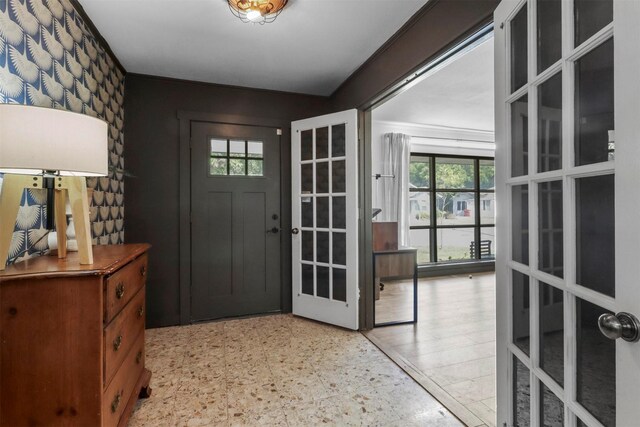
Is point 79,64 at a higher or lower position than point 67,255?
higher

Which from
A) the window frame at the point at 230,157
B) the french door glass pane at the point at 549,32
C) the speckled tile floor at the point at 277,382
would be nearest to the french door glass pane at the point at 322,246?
the speckled tile floor at the point at 277,382

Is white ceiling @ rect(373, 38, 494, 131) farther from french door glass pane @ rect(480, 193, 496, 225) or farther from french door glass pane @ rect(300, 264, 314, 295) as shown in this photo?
french door glass pane @ rect(300, 264, 314, 295)

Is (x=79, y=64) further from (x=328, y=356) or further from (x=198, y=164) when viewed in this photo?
(x=328, y=356)

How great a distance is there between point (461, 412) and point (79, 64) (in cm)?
320

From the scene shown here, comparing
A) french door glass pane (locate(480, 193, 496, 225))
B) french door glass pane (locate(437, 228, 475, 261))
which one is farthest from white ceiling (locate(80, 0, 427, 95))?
french door glass pane (locate(480, 193, 496, 225))

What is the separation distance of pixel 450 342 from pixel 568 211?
6.91ft

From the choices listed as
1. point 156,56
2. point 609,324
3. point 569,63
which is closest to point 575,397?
point 609,324

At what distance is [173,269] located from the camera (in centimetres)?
304

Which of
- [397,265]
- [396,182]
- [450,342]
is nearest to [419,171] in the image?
[396,182]

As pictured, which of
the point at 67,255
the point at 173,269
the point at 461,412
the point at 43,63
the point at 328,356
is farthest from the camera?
the point at 173,269

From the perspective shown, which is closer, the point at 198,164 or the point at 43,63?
the point at 43,63

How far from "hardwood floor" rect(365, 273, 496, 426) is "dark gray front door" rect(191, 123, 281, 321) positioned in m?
1.29

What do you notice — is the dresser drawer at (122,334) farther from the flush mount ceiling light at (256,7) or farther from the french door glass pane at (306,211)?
the flush mount ceiling light at (256,7)

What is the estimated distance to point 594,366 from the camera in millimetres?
845
